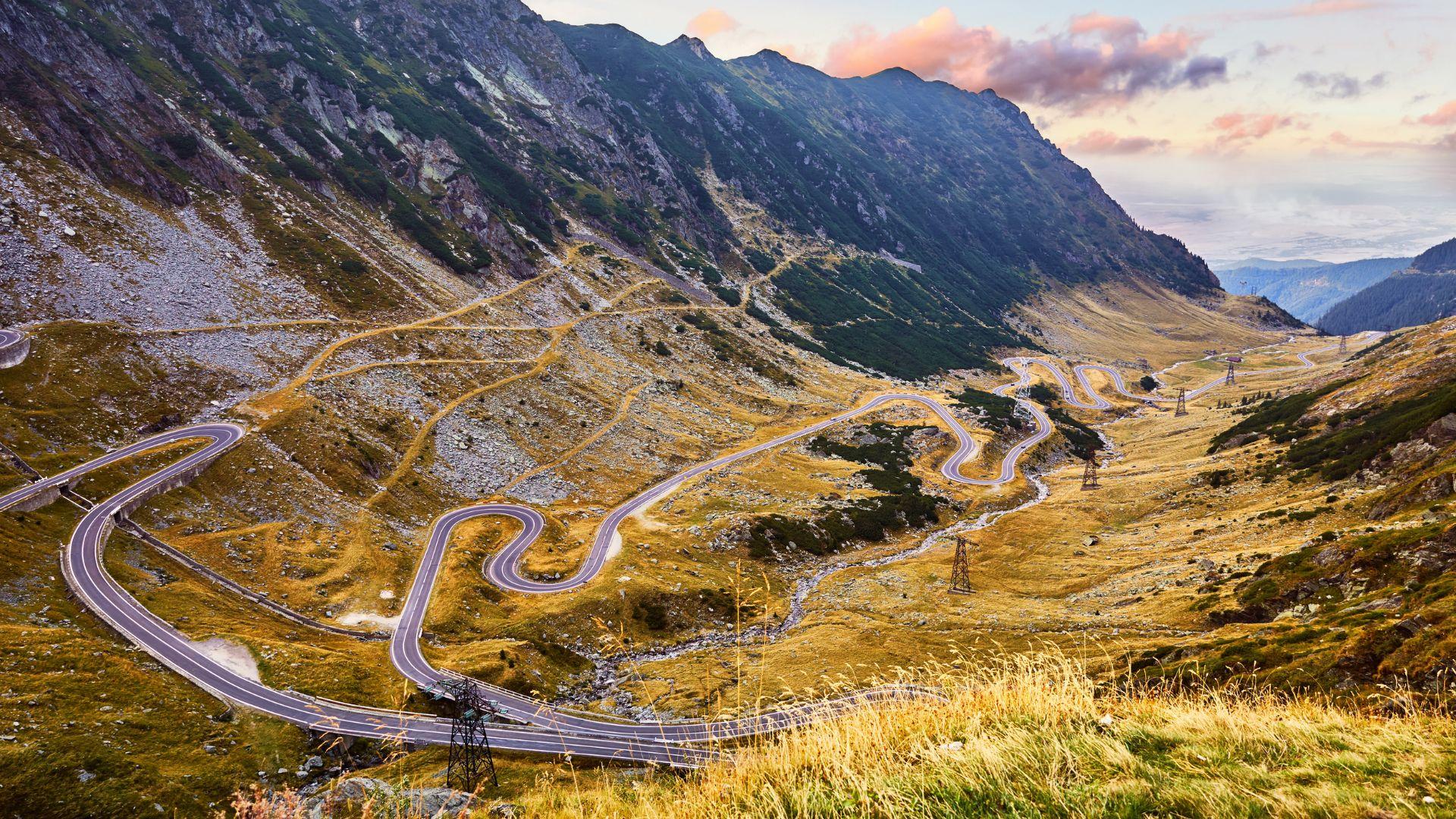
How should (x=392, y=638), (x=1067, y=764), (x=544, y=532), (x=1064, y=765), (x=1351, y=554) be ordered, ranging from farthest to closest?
(x=544, y=532) → (x=392, y=638) → (x=1351, y=554) → (x=1064, y=765) → (x=1067, y=764)

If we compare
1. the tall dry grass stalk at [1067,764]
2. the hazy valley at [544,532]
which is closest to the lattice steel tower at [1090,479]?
the hazy valley at [544,532]

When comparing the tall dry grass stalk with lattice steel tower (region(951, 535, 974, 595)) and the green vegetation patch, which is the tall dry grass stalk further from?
the green vegetation patch

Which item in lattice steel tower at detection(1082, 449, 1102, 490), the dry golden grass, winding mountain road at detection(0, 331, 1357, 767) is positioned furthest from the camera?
lattice steel tower at detection(1082, 449, 1102, 490)

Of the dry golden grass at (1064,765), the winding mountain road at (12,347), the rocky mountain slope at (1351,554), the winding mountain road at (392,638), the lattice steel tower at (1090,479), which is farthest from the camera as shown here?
the lattice steel tower at (1090,479)

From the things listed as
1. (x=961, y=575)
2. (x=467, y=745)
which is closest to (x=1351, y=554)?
(x=961, y=575)

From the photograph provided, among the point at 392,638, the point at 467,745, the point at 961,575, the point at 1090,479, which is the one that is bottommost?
the point at 392,638

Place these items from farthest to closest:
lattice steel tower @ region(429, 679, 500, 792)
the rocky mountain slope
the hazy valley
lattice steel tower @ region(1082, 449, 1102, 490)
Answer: lattice steel tower @ region(1082, 449, 1102, 490)
lattice steel tower @ region(429, 679, 500, 792)
the rocky mountain slope
the hazy valley

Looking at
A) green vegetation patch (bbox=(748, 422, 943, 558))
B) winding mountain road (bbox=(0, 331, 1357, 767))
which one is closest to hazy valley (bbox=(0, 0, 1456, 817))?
winding mountain road (bbox=(0, 331, 1357, 767))

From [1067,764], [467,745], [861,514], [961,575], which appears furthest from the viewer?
[861,514]

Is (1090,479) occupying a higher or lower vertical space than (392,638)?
higher

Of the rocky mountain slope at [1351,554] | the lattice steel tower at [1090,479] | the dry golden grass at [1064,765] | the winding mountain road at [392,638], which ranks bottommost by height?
the winding mountain road at [392,638]

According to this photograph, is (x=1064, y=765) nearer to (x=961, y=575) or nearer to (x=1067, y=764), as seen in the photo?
(x=1067, y=764)

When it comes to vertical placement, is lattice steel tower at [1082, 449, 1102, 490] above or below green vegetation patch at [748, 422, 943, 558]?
above

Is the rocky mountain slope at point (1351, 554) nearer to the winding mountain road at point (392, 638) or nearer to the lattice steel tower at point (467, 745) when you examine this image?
the winding mountain road at point (392, 638)
